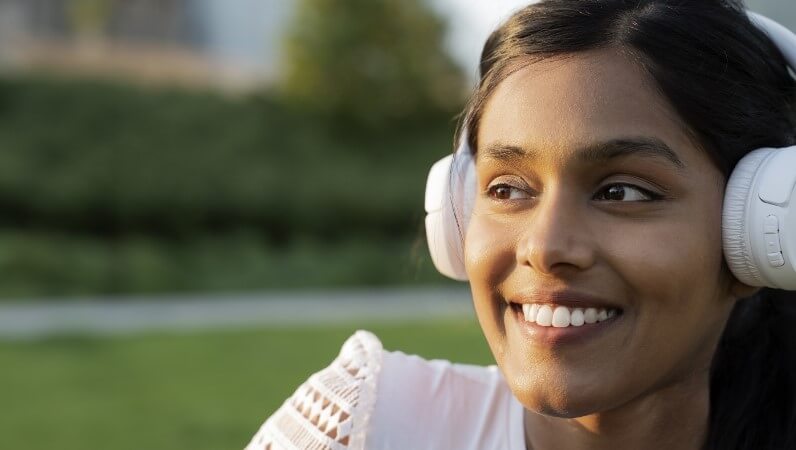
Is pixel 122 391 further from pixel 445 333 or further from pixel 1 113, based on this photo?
pixel 1 113

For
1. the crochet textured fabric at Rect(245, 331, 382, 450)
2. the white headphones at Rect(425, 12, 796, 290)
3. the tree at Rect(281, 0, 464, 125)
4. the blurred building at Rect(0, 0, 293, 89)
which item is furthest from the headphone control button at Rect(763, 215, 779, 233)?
the blurred building at Rect(0, 0, 293, 89)

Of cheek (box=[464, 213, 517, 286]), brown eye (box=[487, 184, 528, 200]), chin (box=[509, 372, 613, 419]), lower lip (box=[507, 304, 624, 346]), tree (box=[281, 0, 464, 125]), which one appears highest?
tree (box=[281, 0, 464, 125])

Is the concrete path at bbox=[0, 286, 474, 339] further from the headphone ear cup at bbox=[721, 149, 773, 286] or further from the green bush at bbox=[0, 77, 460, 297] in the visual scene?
the headphone ear cup at bbox=[721, 149, 773, 286]

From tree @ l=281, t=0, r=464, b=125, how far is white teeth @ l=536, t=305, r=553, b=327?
44.7 feet

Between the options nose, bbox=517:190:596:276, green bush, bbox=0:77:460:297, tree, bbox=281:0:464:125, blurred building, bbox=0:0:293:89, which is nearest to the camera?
nose, bbox=517:190:596:276

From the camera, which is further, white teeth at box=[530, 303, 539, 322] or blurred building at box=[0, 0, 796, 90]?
blurred building at box=[0, 0, 796, 90]

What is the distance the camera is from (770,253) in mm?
1659

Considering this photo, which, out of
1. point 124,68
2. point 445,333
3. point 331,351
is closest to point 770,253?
point 331,351

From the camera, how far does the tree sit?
49.7 feet

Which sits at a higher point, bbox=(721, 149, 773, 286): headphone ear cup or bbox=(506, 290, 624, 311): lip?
bbox=(721, 149, 773, 286): headphone ear cup

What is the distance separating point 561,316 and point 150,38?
19.7 metres

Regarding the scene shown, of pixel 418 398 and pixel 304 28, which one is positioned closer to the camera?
pixel 418 398

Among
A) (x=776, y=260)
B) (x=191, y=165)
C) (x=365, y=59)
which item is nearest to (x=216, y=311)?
(x=191, y=165)

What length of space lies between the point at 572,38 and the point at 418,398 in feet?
2.40
